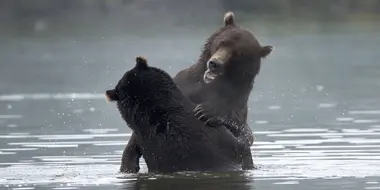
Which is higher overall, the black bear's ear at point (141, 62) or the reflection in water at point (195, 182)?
the black bear's ear at point (141, 62)

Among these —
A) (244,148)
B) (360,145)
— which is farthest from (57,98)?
(244,148)

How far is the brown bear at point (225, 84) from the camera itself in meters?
13.6

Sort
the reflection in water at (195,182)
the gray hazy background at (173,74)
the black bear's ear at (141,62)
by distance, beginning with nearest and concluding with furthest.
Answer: the reflection in water at (195,182) → the black bear's ear at (141,62) → the gray hazy background at (173,74)

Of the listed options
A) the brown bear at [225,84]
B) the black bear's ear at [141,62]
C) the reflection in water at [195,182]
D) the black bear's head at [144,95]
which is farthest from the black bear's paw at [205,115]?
the black bear's ear at [141,62]

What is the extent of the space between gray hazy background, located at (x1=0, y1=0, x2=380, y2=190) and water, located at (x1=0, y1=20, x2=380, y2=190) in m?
0.02

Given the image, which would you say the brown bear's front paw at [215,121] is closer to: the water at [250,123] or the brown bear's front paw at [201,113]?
the brown bear's front paw at [201,113]

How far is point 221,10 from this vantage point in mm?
57344

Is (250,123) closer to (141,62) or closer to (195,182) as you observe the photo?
(141,62)

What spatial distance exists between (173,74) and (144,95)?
17505mm

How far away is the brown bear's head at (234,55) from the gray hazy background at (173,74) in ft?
2.91

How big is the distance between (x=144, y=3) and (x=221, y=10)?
5003 mm

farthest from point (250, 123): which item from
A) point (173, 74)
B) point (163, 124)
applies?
point (173, 74)

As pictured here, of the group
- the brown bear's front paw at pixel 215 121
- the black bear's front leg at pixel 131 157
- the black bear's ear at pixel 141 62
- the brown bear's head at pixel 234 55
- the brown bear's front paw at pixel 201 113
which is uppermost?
the brown bear's head at pixel 234 55

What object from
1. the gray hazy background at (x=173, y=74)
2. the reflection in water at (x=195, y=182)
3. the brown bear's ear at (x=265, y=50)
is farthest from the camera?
the gray hazy background at (x=173, y=74)
